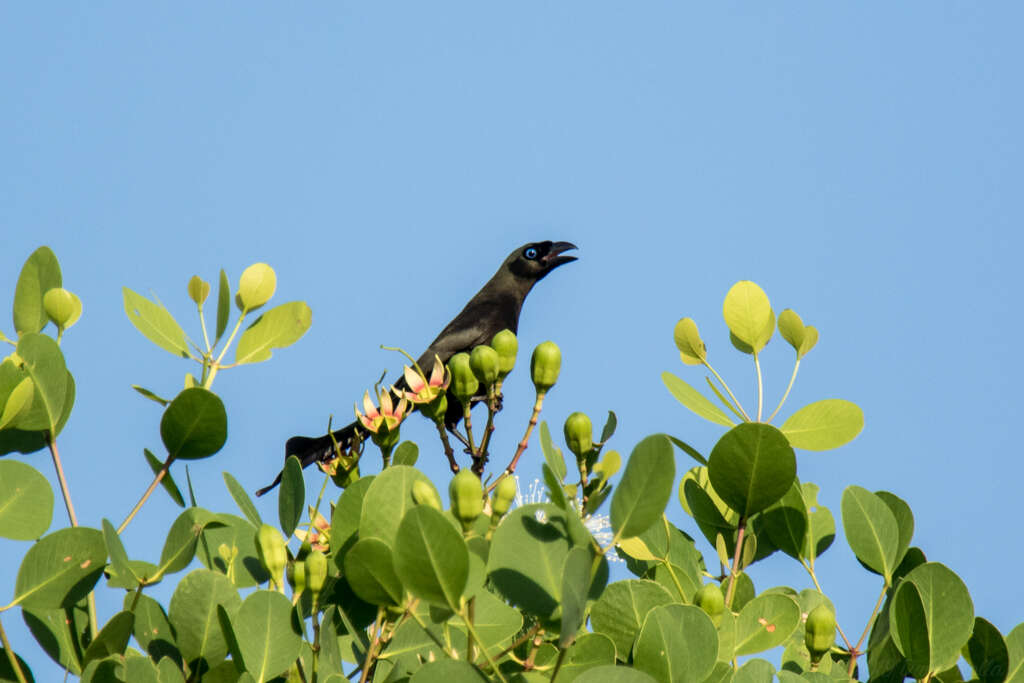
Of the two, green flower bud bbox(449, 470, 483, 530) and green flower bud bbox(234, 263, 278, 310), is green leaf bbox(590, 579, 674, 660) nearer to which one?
green flower bud bbox(449, 470, 483, 530)

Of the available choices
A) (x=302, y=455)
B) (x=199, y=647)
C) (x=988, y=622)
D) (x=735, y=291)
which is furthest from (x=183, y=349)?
(x=302, y=455)

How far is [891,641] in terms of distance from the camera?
186 centimetres

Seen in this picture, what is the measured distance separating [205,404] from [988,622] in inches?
54.5

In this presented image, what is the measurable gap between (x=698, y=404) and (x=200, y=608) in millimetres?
910

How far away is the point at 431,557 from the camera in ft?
4.44

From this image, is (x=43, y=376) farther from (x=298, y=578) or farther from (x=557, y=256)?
(x=557, y=256)

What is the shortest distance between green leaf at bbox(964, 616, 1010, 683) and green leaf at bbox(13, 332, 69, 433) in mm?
1603

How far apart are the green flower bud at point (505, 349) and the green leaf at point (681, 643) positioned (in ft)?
3.92

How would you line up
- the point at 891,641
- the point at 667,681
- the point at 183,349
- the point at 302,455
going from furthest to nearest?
the point at 302,455 < the point at 183,349 < the point at 891,641 < the point at 667,681

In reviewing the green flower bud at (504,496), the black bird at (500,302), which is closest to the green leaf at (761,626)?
the green flower bud at (504,496)

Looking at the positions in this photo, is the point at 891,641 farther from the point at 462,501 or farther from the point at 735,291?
the point at 462,501

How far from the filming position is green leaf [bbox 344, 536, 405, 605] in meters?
1.47

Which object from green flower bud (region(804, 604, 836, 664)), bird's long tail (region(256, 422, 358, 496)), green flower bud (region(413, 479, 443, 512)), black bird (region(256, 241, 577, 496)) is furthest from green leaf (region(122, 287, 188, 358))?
black bird (region(256, 241, 577, 496))

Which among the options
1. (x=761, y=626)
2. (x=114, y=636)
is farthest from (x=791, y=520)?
(x=114, y=636)
